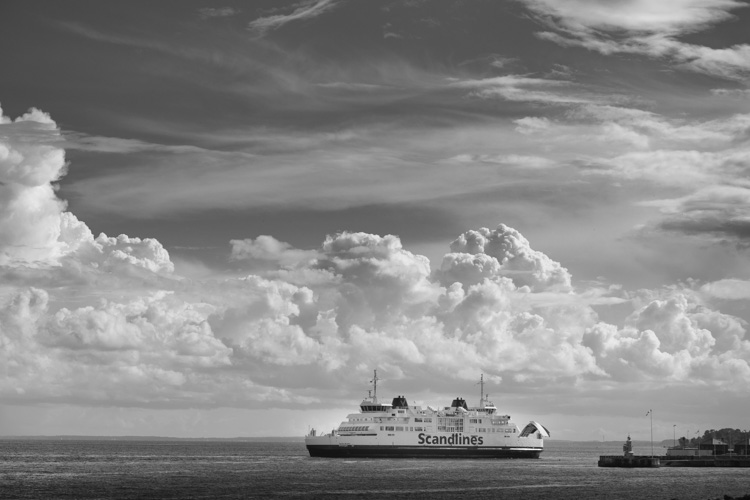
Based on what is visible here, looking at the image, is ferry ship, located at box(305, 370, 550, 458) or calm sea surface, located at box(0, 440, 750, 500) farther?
ferry ship, located at box(305, 370, 550, 458)

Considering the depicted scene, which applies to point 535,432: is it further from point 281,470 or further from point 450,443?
point 281,470

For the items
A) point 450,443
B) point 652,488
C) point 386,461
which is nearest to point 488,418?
point 450,443

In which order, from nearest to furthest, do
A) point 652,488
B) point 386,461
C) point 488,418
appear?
point 652,488 → point 386,461 → point 488,418

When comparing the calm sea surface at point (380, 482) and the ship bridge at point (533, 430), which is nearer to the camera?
the calm sea surface at point (380, 482)

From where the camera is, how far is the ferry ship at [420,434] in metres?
150

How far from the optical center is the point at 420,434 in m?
150

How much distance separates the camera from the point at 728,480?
372 feet

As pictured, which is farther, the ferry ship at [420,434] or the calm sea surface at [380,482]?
the ferry ship at [420,434]

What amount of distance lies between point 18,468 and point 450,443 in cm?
6571

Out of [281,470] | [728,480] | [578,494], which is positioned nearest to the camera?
[578,494]

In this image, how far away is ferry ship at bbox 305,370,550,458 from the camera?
150 metres

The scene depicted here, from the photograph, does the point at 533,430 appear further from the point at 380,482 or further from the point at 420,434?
the point at 380,482

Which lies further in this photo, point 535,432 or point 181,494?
point 535,432

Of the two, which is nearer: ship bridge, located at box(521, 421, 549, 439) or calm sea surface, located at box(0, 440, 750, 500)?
calm sea surface, located at box(0, 440, 750, 500)
